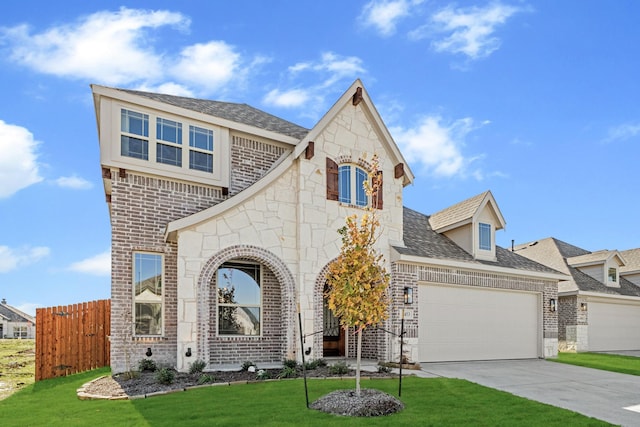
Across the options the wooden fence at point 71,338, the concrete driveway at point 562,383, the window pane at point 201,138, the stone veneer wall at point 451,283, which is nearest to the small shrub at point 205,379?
the concrete driveway at point 562,383

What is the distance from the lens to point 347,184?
14906 millimetres

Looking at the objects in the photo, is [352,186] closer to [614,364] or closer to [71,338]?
[71,338]

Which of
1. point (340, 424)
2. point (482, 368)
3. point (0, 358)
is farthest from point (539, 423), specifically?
point (0, 358)

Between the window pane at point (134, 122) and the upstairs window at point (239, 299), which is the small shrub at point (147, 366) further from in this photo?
the window pane at point (134, 122)

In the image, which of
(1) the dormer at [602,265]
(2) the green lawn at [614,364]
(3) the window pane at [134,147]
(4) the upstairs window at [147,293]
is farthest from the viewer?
(1) the dormer at [602,265]

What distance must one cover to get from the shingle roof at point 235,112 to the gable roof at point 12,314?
3648cm

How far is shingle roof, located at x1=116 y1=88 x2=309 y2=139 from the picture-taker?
1424 centimetres

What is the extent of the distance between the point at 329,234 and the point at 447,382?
16.5 feet

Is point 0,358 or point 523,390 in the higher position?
point 523,390

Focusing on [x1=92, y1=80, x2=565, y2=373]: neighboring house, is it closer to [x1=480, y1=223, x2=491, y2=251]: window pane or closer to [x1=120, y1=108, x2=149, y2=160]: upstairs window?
[x1=120, y1=108, x2=149, y2=160]: upstairs window

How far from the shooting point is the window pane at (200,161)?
13.6 meters

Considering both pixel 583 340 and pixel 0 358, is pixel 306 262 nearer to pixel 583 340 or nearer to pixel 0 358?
pixel 0 358

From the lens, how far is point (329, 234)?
14164 mm

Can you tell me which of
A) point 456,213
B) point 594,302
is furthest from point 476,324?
point 594,302
